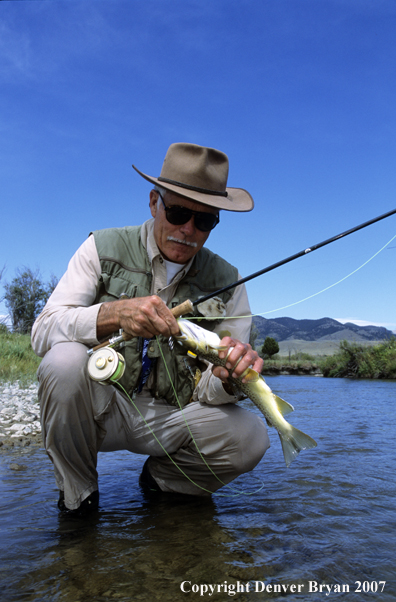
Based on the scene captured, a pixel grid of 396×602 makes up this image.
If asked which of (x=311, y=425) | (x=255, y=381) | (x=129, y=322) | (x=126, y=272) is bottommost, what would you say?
(x=311, y=425)

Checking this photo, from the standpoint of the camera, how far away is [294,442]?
2658 mm

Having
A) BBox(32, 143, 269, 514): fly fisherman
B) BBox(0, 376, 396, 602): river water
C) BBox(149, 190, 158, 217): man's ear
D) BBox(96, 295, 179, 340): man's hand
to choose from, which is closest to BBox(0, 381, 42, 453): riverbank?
BBox(0, 376, 396, 602): river water

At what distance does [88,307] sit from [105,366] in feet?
1.46

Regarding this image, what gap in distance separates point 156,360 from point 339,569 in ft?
5.14

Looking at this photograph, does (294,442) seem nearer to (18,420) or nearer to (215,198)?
(215,198)

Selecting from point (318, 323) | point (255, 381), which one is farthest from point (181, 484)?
point (318, 323)

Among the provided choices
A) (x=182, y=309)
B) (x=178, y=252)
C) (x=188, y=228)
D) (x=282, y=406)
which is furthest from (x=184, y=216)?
(x=282, y=406)

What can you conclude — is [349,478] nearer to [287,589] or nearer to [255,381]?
[255,381]

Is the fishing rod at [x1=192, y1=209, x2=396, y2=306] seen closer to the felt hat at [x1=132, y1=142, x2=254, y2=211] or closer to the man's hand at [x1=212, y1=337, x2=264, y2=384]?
the felt hat at [x1=132, y1=142, x2=254, y2=211]

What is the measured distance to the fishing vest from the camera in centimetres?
295

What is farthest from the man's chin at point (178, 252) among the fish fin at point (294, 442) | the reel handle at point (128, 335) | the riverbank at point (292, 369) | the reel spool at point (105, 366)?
the riverbank at point (292, 369)

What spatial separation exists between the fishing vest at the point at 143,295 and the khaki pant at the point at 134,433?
0.13 m

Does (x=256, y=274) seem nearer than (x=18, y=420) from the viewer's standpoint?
Yes

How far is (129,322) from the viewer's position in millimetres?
2500
